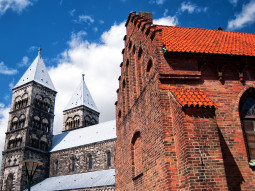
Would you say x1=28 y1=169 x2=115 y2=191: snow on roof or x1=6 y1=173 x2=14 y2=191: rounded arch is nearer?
x1=28 y1=169 x2=115 y2=191: snow on roof

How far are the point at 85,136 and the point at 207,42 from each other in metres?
39.1

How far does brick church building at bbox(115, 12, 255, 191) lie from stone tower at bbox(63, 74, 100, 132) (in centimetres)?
4787

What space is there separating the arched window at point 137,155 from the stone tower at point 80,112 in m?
47.6

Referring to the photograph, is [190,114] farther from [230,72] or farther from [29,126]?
[29,126]

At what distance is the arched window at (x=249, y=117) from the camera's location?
8672mm

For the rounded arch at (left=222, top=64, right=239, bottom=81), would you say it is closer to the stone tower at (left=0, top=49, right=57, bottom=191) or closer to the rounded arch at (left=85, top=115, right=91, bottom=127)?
the stone tower at (left=0, top=49, right=57, bottom=191)

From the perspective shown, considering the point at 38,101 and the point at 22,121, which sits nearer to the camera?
the point at 22,121

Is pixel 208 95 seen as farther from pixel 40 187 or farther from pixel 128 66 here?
pixel 40 187

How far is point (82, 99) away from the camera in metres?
61.4

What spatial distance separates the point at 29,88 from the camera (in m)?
49.6

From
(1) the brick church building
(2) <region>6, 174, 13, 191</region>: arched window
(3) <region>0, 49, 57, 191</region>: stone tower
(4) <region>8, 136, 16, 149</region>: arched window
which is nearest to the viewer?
(1) the brick church building

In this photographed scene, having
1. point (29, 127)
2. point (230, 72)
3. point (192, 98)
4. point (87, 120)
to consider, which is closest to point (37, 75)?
point (29, 127)

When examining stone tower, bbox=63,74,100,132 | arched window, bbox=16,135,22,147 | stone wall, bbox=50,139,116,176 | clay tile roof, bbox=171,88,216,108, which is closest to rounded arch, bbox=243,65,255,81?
clay tile roof, bbox=171,88,216,108

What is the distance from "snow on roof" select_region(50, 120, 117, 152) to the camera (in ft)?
144
